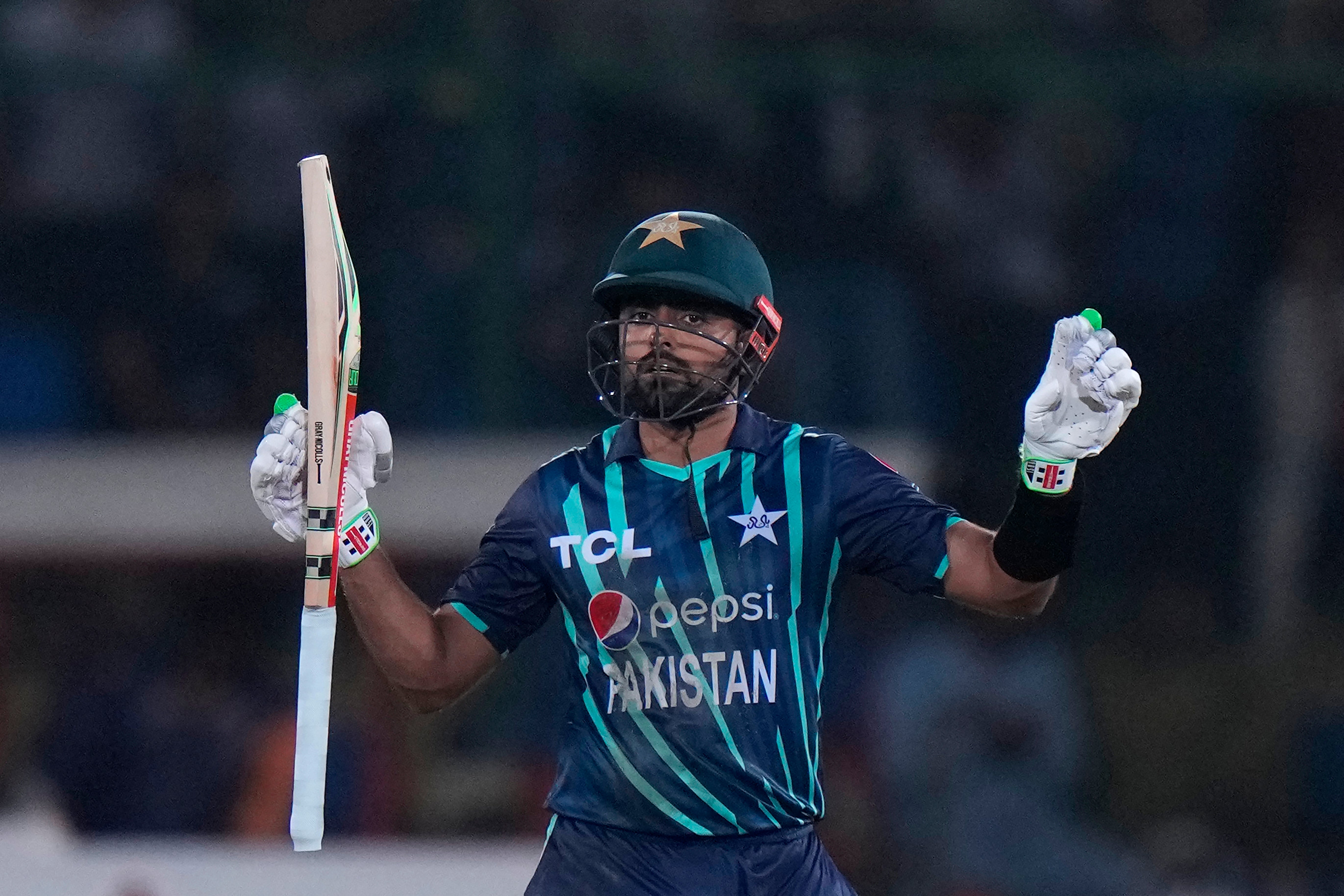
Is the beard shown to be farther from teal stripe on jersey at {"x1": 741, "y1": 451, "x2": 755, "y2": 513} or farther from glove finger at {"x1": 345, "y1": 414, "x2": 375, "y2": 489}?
glove finger at {"x1": 345, "y1": 414, "x2": 375, "y2": 489}

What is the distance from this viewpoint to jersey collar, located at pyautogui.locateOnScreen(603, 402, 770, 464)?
2.88 metres

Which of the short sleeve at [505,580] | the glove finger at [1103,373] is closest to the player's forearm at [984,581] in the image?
the glove finger at [1103,373]

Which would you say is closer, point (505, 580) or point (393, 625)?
point (393, 625)

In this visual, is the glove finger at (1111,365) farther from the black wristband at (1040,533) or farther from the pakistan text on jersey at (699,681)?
the pakistan text on jersey at (699,681)

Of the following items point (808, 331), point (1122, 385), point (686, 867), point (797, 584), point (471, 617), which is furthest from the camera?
point (808, 331)

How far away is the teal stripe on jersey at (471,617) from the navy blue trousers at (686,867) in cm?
37

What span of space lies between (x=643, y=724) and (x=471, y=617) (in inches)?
14.3

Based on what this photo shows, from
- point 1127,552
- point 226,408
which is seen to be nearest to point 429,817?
point 226,408

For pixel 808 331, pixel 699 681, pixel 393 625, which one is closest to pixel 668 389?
pixel 699 681

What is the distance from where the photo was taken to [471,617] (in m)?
2.89

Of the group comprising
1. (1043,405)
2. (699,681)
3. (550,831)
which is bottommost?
(550,831)

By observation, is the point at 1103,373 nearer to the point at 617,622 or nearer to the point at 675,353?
the point at 675,353

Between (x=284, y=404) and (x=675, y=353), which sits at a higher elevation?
(x=675, y=353)

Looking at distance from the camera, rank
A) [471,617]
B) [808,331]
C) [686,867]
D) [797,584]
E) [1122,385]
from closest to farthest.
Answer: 1. [1122,385]
2. [686,867]
3. [797,584]
4. [471,617]
5. [808,331]
